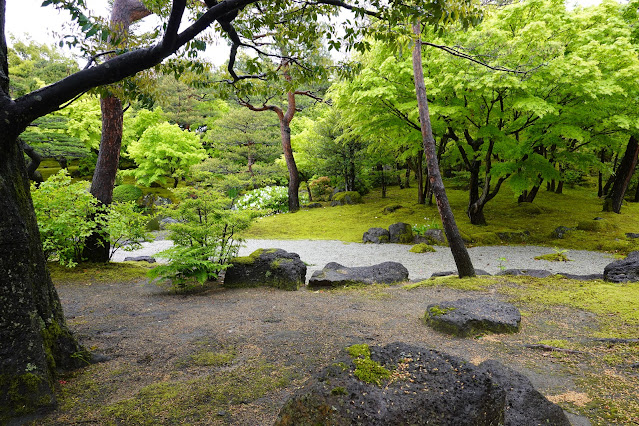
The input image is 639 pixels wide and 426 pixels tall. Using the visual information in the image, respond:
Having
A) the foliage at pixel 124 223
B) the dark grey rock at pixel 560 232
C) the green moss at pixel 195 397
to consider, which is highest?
the foliage at pixel 124 223

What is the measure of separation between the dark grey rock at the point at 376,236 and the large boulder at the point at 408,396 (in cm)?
Result: 971

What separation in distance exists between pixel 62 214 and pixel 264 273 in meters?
3.42

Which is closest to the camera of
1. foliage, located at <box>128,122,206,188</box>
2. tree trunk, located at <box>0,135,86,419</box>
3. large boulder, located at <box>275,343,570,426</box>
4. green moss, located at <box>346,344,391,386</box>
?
large boulder, located at <box>275,343,570,426</box>

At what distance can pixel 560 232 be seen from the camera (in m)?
10.9

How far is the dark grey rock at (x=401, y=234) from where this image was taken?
1137cm

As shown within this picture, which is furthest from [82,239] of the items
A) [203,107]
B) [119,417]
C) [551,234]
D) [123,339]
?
[203,107]

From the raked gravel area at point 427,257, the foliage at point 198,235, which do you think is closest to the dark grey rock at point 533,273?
the raked gravel area at point 427,257

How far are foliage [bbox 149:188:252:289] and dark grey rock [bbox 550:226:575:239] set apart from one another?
9.96m

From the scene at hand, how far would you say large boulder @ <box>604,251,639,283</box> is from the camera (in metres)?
5.18

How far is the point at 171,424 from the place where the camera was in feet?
6.28

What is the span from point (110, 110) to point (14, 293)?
5.74m

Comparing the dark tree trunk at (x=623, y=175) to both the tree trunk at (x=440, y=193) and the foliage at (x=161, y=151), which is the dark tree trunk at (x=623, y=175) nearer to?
the tree trunk at (x=440, y=193)

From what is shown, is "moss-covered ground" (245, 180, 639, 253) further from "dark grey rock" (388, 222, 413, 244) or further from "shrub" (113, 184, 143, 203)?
"shrub" (113, 184, 143, 203)

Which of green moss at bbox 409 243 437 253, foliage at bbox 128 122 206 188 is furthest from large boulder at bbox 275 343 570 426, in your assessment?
foliage at bbox 128 122 206 188
